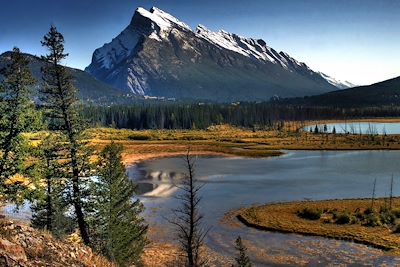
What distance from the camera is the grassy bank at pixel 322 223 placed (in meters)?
49.5

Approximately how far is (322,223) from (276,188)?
2541cm

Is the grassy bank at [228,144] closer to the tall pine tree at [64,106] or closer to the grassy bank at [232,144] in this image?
the grassy bank at [232,144]

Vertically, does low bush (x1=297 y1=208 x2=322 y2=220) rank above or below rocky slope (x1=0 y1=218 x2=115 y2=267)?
below

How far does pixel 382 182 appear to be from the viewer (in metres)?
84.7

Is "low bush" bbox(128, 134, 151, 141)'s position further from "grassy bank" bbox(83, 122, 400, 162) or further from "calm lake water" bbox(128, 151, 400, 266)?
"calm lake water" bbox(128, 151, 400, 266)

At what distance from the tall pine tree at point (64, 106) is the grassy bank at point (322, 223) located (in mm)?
30672

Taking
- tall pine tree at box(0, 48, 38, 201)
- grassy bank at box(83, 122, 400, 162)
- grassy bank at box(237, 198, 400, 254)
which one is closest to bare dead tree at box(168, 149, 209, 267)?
tall pine tree at box(0, 48, 38, 201)

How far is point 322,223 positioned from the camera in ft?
187

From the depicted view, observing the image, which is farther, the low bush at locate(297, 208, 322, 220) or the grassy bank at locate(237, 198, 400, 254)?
the low bush at locate(297, 208, 322, 220)

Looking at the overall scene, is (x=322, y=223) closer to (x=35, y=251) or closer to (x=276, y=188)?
(x=276, y=188)

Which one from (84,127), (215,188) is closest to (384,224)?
(215,188)

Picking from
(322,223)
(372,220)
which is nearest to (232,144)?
(322,223)

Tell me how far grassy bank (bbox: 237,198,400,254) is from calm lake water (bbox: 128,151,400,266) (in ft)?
5.56

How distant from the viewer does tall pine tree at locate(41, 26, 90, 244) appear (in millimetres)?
32344
